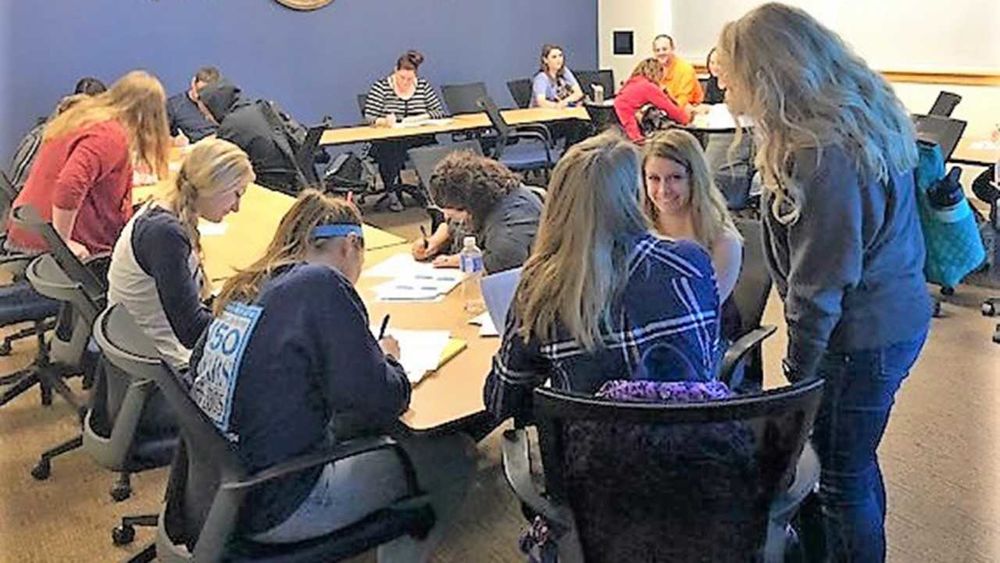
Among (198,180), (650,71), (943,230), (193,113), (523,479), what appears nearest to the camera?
(523,479)

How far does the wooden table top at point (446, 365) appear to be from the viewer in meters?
2.15

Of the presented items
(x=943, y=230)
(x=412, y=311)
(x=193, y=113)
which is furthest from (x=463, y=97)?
(x=943, y=230)

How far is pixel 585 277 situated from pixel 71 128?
107 inches

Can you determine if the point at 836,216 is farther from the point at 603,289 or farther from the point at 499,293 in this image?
the point at 499,293

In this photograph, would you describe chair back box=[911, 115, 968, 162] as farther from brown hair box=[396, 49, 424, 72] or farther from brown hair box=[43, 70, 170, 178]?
brown hair box=[396, 49, 424, 72]

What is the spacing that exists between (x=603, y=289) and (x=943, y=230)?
Answer: 79 centimetres

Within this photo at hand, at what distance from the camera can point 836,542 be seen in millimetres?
2209

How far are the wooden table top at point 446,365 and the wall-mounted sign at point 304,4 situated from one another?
5997mm

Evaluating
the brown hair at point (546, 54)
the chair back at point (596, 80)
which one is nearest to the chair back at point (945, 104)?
the brown hair at point (546, 54)

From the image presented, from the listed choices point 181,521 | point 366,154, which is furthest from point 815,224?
point 366,154

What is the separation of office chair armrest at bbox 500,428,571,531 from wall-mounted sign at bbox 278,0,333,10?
7306mm

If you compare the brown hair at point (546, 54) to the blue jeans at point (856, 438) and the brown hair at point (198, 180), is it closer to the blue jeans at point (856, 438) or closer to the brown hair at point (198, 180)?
the brown hair at point (198, 180)

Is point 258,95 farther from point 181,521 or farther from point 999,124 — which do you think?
point 181,521

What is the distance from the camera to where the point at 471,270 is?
326cm
